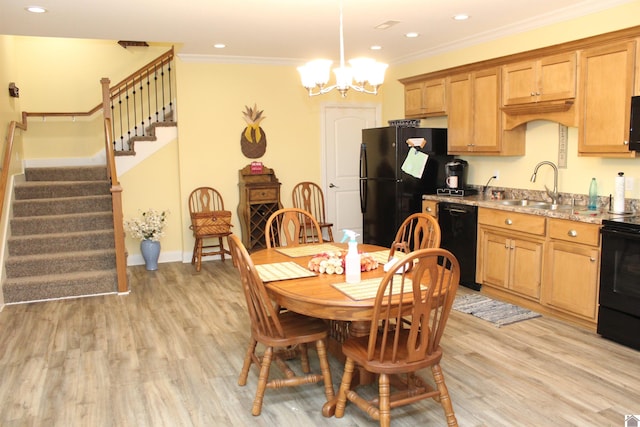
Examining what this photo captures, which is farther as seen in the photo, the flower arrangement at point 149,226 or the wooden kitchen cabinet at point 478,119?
the flower arrangement at point 149,226

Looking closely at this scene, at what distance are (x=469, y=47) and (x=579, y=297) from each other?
2816 millimetres

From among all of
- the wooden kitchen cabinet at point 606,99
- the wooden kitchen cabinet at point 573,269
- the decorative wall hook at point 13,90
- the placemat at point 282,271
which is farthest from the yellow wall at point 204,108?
the placemat at point 282,271

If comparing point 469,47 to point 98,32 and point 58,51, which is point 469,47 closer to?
point 98,32

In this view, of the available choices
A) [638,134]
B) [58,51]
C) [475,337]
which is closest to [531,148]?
[638,134]

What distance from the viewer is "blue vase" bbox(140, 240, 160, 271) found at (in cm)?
615

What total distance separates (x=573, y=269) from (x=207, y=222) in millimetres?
3874

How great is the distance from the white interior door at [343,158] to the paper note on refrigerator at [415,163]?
163cm

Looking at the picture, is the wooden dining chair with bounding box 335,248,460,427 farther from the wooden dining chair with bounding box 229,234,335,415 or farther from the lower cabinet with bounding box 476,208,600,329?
the lower cabinet with bounding box 476,208,600,329

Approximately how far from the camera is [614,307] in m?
3.71

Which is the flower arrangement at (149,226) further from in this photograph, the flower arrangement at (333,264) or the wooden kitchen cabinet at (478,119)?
the flower arrangement at (333,264)

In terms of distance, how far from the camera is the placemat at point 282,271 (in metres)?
2.88

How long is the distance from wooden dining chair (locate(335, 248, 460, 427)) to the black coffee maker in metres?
3.20

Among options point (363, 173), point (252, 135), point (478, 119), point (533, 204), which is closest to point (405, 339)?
point (533, 204)

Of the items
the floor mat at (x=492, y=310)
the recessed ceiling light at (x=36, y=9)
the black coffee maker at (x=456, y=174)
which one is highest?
the recessed ceiling light at (x=36, y=9)
